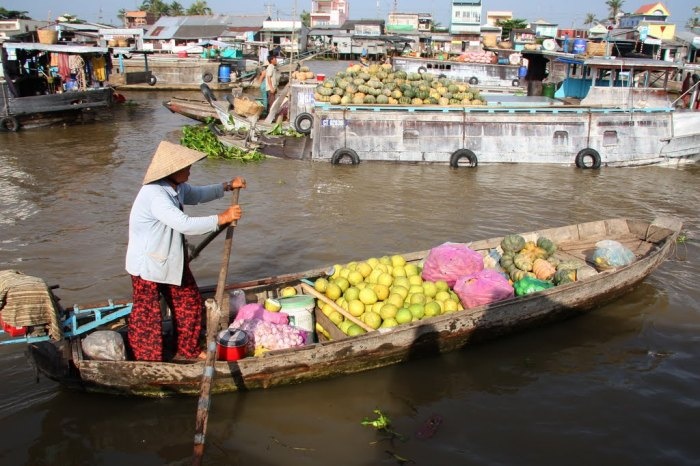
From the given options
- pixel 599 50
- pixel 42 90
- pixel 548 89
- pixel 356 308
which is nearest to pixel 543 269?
pixel 356 308

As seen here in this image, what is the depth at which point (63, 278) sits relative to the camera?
7086mm

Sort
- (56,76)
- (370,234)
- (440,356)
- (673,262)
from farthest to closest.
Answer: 1. (56,76)
2. (370,234)
3. (673,262)
4. (440,356)

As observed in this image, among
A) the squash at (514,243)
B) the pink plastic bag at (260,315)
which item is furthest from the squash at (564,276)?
the pink plastic bag at (260,315)

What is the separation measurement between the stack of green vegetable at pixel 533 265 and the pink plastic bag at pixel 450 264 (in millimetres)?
520

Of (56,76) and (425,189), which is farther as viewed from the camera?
(56,76)

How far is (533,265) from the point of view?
6.25 metres

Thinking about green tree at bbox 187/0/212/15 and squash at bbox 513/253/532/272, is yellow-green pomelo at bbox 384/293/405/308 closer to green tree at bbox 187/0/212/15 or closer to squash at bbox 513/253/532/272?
squash at bbox 513/253/532/272

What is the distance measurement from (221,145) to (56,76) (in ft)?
26.5

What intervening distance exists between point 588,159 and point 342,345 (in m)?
10.5

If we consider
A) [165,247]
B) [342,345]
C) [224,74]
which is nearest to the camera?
[165,247]

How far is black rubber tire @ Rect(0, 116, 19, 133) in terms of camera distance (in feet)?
53.5

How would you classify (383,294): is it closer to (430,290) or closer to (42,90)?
(430,290)

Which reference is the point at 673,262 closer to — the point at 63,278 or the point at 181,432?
the point at 181,432

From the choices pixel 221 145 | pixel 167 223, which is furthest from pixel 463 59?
pixel 167 223
